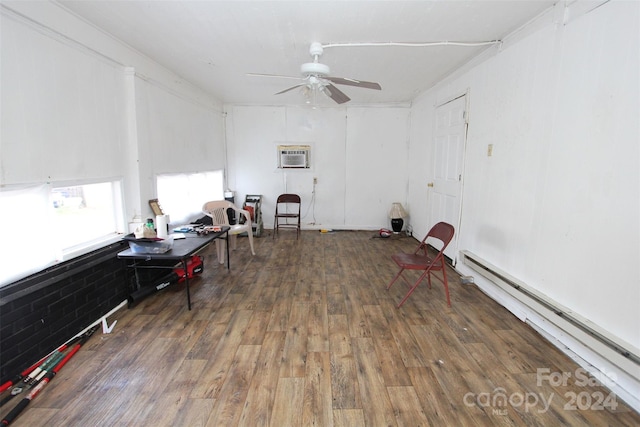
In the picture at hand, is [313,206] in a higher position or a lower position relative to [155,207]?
lower

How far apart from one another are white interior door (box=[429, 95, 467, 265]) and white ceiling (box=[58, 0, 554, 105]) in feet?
2.01

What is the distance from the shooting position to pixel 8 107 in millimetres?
1798

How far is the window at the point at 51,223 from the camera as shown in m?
1.88

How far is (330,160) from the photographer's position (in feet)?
19.5

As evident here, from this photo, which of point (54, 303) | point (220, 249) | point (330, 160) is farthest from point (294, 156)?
point (54, 303)

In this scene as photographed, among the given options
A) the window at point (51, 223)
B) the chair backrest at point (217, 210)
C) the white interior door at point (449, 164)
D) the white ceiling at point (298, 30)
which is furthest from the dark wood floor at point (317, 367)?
the white ceiling at point (298, 30)

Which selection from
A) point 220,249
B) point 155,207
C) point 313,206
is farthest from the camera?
point 313,206

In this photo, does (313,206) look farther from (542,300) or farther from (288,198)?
(542,300)

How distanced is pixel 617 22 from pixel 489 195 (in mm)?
1636

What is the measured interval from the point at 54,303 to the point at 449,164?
4.41 metres

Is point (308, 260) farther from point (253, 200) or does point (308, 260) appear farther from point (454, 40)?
point (454, 40)

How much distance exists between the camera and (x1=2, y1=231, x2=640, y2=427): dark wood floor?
1.63 metres

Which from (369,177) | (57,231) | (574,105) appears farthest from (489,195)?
(57,231)

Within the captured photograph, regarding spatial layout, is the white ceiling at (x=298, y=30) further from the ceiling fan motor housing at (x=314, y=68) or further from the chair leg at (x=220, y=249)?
the chair leg at (x=220, y=249)
